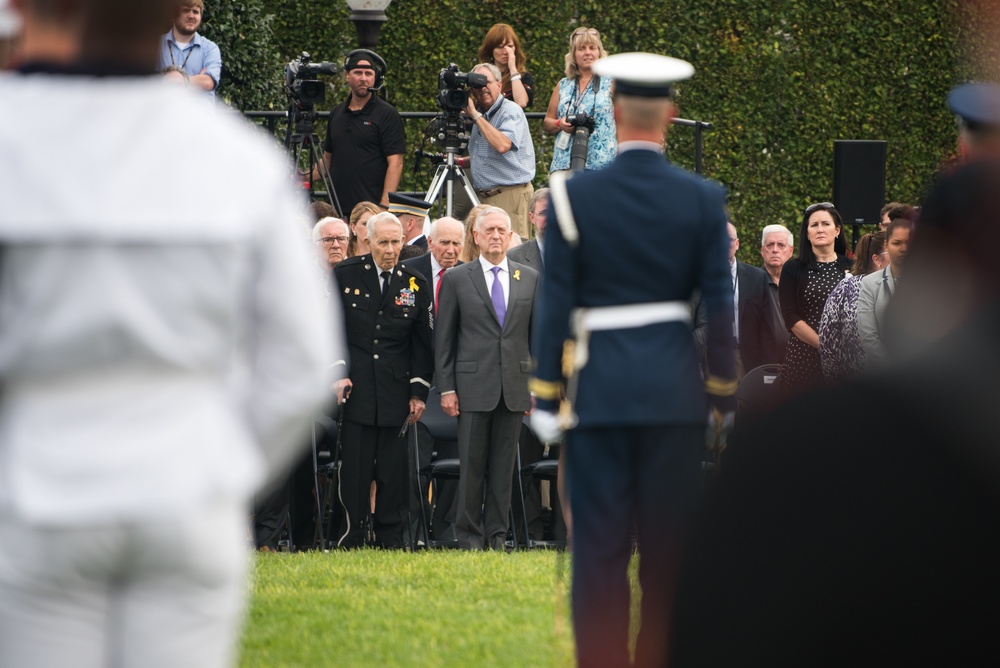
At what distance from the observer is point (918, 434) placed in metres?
0.78

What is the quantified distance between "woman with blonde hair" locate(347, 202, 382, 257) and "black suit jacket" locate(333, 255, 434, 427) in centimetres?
79

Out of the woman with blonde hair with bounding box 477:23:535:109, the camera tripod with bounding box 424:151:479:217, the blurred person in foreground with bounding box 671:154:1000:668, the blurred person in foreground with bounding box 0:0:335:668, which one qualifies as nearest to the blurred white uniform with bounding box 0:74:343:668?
the blurred person in foreground with bounding box 0:0:335:668

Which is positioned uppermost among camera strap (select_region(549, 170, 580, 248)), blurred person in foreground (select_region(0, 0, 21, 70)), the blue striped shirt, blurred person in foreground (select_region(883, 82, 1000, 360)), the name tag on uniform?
blurred person in foreground (select_region(0, 0, 21, 70))

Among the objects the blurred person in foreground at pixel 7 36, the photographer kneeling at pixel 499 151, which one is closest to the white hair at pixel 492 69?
the photographer kneeling at pixel 499 151

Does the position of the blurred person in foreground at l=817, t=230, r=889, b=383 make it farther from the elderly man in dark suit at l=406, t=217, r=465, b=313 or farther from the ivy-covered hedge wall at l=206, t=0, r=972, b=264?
the ivy-covered hedge wall at l=206, t=0, r=972, b=264

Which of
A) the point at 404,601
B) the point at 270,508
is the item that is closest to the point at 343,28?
the point at 270,508

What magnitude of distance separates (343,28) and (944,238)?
18.4 m

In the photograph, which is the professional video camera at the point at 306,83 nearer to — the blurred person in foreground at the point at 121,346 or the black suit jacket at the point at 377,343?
the black suit jacket at the point at 377,343

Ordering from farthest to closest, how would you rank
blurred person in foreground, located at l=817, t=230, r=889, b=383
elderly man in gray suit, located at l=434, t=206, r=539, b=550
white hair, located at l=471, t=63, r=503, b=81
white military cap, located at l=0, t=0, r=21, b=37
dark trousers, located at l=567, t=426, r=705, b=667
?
white hair, located at l=471, t=63, r=503, b=81
elderly man in gray suit, located at l=434, t=206, r=539, b=550
blurred person in foreground, located at l=817, t=230, r=889, b=383
dark trousers, located at l=567, t=426, r=705, b=667
white military cap, located at l=0, t=0, r=21, b=37

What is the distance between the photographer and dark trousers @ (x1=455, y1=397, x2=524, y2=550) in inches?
389

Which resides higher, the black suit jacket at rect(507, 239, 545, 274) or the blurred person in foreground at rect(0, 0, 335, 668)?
the blurred person in foreground at rect(0, 0, 335, 668)

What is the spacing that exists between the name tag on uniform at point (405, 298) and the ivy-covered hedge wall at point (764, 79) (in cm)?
786

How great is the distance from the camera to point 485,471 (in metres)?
9.97

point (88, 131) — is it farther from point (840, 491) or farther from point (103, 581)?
point (840, 491)
